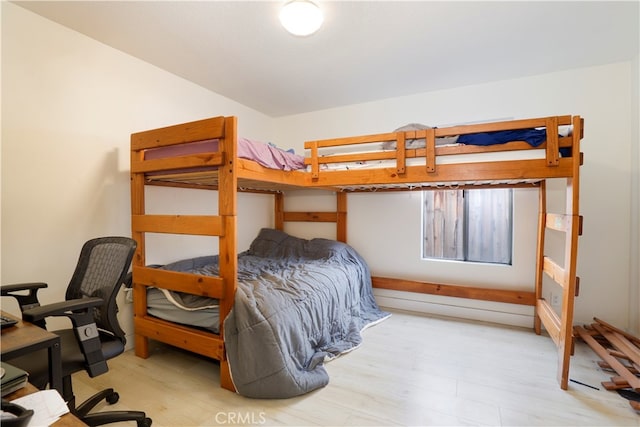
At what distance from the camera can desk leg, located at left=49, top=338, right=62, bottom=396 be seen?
0.90 meters

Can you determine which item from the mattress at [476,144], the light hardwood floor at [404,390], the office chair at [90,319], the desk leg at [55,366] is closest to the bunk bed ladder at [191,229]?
the light hardwood floor at [404,390]

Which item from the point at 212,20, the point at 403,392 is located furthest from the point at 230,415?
the point at 212,20

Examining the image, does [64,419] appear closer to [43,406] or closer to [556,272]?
[43,406]

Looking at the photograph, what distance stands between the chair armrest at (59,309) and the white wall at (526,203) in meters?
2.70

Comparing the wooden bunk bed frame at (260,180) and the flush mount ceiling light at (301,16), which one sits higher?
the flush mount ceiling light at (301,16)

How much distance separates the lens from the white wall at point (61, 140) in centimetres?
179

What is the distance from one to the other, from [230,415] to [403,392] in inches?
39.6

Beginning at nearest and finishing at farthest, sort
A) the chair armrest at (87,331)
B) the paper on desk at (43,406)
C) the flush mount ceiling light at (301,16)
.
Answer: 1. the paper on desk at (43,406)
2. the chair armrest at (87,331)
3. the flush mount ceiling light at (301,16)

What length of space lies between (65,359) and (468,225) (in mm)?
3325

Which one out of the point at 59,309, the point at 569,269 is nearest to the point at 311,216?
the point at 569,269

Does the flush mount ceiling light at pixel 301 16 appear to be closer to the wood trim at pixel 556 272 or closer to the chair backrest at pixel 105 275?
the chair backrest at pixel 105 275

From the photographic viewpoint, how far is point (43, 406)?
70 centimetres

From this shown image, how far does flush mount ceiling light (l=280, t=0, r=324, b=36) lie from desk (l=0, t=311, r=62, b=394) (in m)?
1.88

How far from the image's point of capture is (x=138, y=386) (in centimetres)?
184
